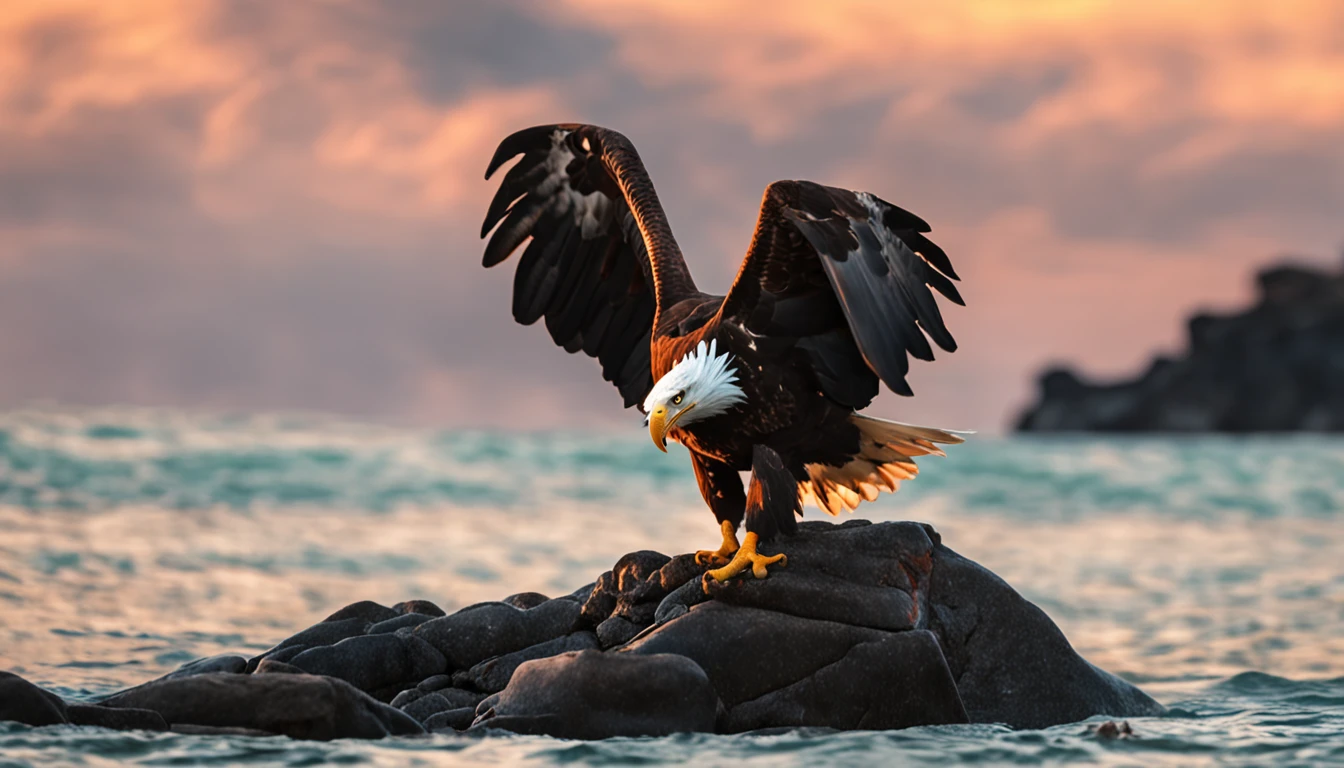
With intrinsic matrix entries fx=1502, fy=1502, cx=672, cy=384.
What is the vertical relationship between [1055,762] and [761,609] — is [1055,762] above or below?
below

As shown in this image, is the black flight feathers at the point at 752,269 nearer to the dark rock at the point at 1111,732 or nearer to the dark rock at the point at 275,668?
the dark rock at the point at 1111,732

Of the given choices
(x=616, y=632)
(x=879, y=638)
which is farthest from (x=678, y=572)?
(x=879, y=638)

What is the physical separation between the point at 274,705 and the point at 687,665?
159 cm

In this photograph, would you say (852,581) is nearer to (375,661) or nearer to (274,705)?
(375,661)

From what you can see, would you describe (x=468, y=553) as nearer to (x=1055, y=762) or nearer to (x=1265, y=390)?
(x=1055, y=762)

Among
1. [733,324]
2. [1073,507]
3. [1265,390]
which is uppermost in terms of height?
[1265,390]

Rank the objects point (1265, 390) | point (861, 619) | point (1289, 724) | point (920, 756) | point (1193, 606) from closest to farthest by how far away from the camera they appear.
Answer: point (920, 756) → point (861, 619) → point (1289, 724) → point (1193, 606) → point (1265, 390)

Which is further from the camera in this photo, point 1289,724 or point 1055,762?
point 1289,724

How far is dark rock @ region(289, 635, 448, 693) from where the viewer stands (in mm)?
6895

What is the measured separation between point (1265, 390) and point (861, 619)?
6180cm

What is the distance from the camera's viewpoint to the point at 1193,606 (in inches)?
498

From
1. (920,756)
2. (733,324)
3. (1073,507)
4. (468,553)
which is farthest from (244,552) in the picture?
(1073,507)

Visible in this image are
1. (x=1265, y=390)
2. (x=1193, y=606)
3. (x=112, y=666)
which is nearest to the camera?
(x=112, y=666)

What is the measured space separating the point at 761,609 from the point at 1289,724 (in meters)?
2.54
